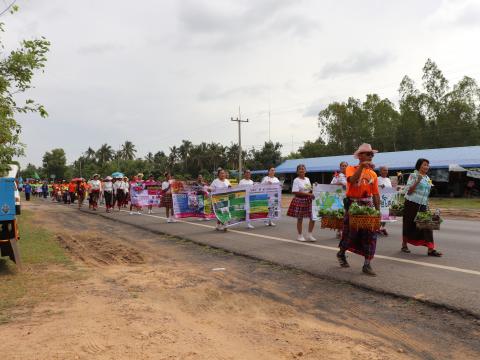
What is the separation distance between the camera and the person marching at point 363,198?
6.61 meters

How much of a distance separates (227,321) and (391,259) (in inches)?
163

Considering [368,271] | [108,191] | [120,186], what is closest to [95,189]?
[108,191]

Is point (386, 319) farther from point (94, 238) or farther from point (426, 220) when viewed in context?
point (94, 238)

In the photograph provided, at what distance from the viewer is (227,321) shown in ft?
15.3

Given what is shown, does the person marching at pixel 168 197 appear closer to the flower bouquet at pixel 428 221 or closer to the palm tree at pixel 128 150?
the flower bouquet at pixel 428 221

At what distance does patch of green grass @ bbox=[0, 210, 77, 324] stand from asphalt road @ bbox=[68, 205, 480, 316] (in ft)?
10.8

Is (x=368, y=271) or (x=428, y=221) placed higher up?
(x=428, y=221)

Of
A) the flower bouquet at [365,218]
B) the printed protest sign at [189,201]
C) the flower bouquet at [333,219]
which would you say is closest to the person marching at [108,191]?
the printed protest sign at [189,201]

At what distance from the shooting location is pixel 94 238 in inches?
468

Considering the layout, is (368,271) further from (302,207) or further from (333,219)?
(302,207)

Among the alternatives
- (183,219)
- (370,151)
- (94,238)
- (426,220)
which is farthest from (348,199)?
(183,219)

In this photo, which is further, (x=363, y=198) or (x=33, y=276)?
(x=33, y=276)

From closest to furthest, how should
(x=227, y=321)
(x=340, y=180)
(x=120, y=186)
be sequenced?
1. (x=227, y=321)
2. (x=340, y=180)
3. (x=120, y=186)

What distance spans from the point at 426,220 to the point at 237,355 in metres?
5.33
